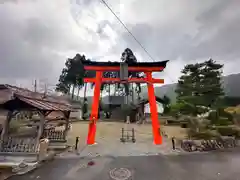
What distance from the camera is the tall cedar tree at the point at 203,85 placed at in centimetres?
2128

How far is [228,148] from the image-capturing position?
10367 millimetres

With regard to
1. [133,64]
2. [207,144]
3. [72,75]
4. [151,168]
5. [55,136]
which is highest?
[72,75]

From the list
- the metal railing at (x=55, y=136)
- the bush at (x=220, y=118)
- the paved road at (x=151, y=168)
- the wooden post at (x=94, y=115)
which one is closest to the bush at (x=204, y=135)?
the paved road at (x=151, y=168)

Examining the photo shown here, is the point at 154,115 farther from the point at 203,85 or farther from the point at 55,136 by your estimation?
the point at 203,85

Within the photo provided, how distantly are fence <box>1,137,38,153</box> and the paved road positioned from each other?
1180mm

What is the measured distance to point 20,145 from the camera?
7.86m

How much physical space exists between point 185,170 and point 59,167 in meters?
4.90

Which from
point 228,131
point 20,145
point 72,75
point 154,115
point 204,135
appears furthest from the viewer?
point 72,75

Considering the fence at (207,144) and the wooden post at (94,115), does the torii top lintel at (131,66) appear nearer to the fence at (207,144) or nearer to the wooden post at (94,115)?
the wooden post at (94,115)

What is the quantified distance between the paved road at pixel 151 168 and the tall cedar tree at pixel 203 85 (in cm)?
1365

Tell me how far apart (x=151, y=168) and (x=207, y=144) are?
492cm

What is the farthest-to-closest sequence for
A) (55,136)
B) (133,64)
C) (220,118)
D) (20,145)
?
(220,118) < (133,64) < (55,136) < (20,145)

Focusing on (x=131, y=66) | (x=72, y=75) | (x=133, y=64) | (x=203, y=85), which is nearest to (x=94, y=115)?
(x=131, y=66)

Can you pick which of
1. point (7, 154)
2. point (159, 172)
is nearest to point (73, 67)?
point (7, 154)
